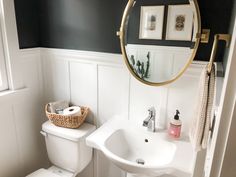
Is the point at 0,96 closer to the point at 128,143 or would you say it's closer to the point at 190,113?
the point at 128,143

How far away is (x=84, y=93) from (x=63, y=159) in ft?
1.88

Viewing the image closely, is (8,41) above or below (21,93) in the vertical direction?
above

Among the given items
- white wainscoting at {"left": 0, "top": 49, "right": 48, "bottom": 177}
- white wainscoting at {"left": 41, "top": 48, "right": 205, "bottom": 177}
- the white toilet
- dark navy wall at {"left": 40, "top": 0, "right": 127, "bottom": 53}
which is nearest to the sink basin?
white wainscoting at {"left": 41, "top": 48, "right": 205, "bottom": 177}

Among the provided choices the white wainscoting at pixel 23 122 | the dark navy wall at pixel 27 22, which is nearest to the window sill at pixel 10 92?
the white wainscoting at pixel 23 122

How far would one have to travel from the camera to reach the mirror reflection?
113cm

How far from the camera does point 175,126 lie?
1.24 meters

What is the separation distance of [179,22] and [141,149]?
85 cm

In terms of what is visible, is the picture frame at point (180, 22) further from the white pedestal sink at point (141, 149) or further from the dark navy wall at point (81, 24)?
the white pedestal sink at point (141, 149)

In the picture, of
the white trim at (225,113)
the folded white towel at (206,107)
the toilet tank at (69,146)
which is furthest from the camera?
the toilet tank at (69,146)

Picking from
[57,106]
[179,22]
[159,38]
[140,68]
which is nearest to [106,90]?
[140,68]

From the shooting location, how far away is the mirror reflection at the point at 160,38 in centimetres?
113

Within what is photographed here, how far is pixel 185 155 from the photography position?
1.10 meters

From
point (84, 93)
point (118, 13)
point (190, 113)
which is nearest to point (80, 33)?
point (118, 13)

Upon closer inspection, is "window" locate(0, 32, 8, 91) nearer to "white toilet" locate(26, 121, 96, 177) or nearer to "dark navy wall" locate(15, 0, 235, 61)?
"dark navy wall" locate(15, 0, 235, 61)
